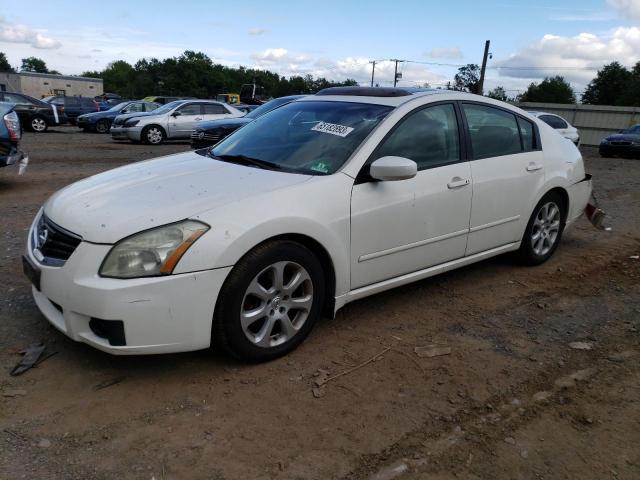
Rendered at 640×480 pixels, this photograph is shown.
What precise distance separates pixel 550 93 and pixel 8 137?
86.1 m

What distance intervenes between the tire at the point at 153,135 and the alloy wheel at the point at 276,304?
1537cm

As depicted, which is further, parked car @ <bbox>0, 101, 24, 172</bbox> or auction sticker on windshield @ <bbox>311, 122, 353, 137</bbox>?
parked car @ <bbox>0, 101, 24, 172</bbox>

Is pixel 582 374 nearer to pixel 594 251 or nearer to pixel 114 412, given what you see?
pixel 114 412

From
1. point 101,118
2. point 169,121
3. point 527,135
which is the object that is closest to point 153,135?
point 169,121

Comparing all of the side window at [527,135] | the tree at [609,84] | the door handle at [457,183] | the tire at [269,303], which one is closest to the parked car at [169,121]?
the side window at [527,135]

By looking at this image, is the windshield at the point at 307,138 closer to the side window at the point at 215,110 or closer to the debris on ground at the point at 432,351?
the debris on ground at the point at 432,351

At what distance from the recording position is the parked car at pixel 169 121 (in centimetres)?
1720

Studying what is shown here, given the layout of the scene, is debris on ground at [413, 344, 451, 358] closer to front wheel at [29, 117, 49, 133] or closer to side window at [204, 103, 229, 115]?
side window at [204, 103, 229, 115]

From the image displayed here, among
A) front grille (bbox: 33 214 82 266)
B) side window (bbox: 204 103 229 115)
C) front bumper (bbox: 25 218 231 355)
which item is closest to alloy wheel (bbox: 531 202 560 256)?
front bumper (bbox: 25 218 231 355)

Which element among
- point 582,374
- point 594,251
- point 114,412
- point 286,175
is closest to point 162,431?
point 114,412

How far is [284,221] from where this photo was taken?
303 centimetres

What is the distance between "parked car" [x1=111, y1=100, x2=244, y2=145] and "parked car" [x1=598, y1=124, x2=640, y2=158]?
13.8 meters

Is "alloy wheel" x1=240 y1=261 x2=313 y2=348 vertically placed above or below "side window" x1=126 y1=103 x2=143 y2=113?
below

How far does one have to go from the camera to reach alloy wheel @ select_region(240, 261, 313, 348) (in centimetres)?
304
